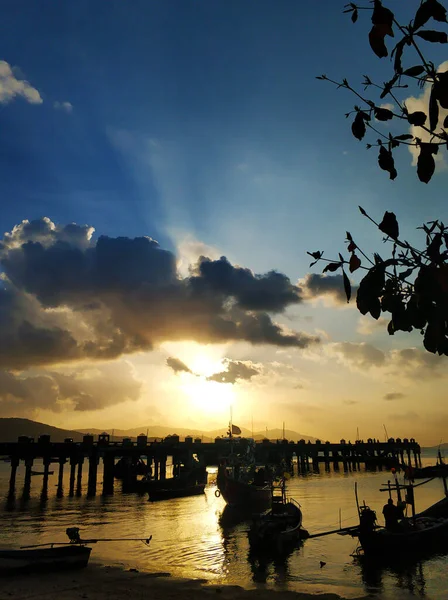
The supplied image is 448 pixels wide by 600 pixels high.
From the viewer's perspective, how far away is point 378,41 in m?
3.37

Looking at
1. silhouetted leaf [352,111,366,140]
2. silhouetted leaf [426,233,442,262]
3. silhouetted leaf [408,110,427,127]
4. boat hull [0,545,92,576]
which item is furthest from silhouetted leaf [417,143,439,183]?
boat hull [0,545,92,576]

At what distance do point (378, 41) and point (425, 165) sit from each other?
41.9 inches

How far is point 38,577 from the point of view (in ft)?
70.6

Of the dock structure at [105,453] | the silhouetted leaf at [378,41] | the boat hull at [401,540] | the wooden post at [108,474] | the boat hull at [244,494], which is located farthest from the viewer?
the wooden post at [108,474]

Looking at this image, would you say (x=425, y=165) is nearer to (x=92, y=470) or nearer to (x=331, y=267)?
(x=331, y=267)

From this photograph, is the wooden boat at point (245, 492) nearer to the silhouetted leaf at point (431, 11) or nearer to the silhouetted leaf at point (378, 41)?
the silhouetted leaf at point (378, 41)

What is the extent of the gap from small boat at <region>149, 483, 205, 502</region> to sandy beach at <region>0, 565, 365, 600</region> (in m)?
35.5

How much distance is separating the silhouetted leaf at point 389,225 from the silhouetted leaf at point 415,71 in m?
1.10

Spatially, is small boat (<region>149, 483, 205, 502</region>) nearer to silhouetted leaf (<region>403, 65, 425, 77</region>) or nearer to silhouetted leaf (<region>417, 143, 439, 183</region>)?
silhouetted leaf (<region>417, 143, 439, 183</region>)

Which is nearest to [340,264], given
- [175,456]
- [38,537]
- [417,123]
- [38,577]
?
[417,123]

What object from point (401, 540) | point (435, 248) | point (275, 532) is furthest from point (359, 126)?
point (275, 532)

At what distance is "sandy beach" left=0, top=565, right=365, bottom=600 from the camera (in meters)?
19.3

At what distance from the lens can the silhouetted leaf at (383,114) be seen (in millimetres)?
4270

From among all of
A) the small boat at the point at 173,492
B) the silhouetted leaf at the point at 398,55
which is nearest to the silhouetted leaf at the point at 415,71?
the silhouetted leaf at the point at 398,55
